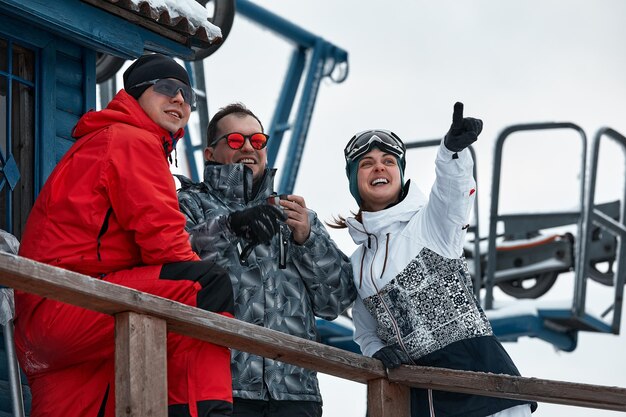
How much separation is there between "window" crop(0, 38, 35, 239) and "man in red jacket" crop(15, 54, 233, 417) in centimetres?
146

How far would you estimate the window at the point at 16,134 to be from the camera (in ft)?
18.4

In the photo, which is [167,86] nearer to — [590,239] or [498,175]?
[498,175]

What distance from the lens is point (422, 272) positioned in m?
4.80

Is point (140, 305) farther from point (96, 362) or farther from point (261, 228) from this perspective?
point (261, 228)

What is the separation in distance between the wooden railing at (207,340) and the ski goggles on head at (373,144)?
0.84m

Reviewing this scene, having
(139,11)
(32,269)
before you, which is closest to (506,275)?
(139,11)

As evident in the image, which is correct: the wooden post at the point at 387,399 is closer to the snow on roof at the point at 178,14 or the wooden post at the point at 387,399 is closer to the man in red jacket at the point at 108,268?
the man in red jacket at the point at 108,268

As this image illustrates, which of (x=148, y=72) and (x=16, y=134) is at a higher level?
(x=148, y=72)

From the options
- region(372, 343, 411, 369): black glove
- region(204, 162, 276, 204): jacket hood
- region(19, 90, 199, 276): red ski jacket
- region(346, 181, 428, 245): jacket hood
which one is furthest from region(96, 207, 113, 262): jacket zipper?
region(372, 343, 411, 369): black glove

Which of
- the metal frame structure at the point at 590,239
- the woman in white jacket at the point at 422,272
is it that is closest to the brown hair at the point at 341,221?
the woman in white jacket at the point at 422,272

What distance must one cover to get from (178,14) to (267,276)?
174 cm

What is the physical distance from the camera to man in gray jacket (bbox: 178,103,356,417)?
15.3 ft

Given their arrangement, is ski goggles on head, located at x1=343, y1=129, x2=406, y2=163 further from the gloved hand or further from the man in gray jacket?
the gloved hand

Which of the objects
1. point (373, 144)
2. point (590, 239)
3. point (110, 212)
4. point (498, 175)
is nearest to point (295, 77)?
point (498, 175)
